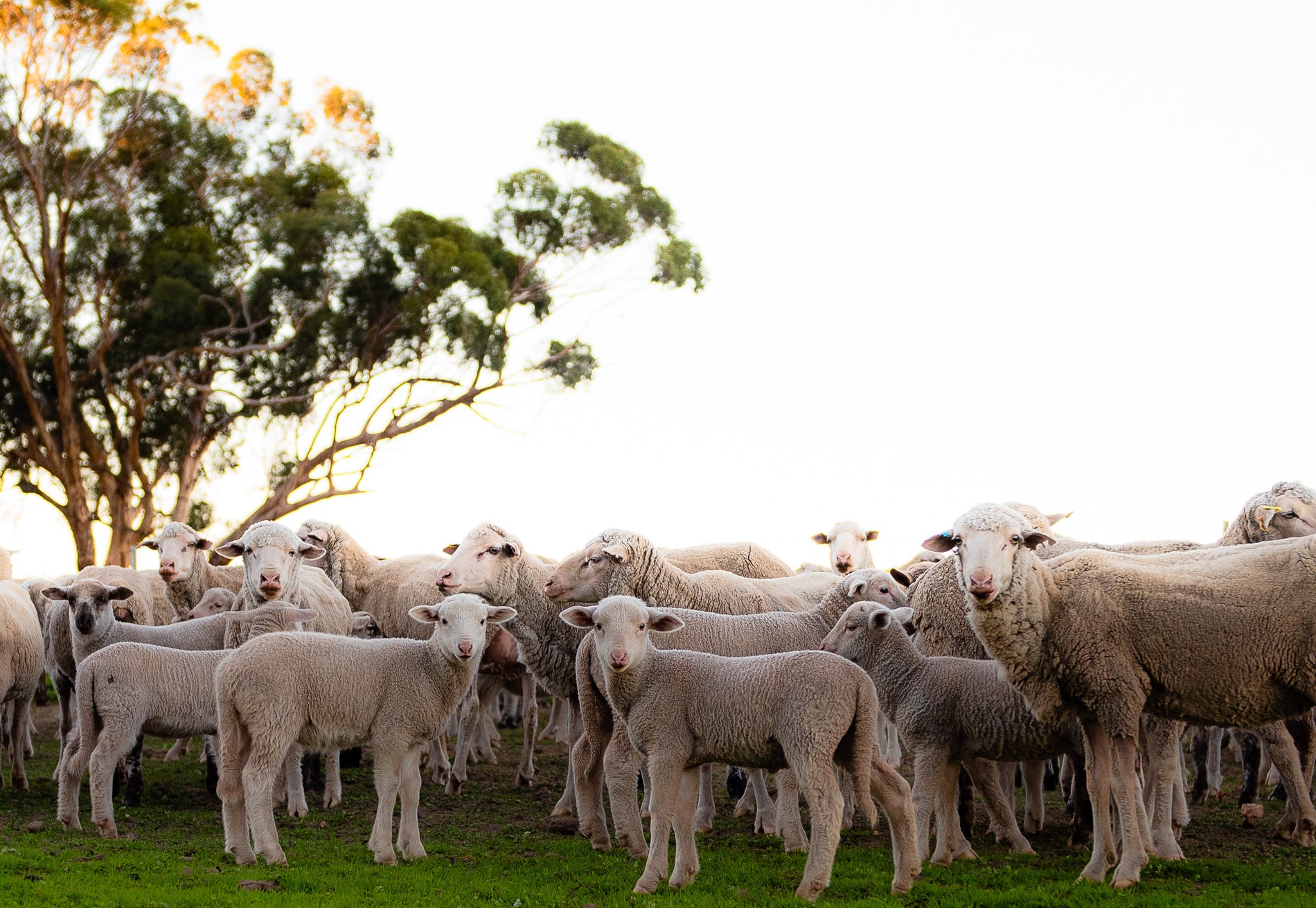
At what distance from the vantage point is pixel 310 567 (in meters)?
14.5

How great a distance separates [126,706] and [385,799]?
265cm

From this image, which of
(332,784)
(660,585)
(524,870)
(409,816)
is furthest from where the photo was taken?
(332,784)

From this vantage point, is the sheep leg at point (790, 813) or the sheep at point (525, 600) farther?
the sheep at point (525, 600)

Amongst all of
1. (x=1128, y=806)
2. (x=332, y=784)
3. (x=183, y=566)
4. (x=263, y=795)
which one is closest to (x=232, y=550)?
(x=183, y=566)

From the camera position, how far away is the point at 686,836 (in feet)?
26.8

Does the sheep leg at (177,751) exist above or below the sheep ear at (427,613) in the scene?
below

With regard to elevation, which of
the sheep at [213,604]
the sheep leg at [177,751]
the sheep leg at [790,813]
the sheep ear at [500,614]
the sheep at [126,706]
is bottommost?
the sheep leg at [177,751]

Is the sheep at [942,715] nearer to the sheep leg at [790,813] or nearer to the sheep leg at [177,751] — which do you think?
the sheep leg at [790,813]

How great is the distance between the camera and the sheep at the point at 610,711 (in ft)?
30.3

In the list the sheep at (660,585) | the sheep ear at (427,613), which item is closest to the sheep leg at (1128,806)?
the sheep at (660,585)

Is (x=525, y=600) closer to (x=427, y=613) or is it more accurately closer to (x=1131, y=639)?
(x=427, y=613)

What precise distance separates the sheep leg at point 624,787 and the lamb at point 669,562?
68.8 inches

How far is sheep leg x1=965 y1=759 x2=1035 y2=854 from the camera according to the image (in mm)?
9523

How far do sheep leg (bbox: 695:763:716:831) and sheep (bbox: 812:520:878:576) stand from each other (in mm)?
4533
